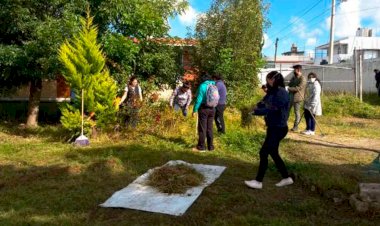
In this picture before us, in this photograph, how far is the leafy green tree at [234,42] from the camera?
598 inches

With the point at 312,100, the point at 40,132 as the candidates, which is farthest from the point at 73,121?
the point at 312,100

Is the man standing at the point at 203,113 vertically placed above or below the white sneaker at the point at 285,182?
above

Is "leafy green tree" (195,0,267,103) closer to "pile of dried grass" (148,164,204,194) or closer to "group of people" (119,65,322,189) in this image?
"group of people" (119,65,322,189)

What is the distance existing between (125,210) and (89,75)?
15.8 feet

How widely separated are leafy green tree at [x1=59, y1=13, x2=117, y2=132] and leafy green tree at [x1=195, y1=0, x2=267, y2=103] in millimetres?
6303

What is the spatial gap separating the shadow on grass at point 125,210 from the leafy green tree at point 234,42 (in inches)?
304

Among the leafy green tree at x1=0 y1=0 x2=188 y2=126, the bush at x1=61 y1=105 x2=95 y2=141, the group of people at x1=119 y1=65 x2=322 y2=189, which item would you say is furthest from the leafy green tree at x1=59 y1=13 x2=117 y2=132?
the leafy green tree at x1=0 y1=0 x2=188 y2=126

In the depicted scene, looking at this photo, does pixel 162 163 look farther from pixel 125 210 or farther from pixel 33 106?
pixel 33 106

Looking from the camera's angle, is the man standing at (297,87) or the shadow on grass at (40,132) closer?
the shadow on grass at (40,132)

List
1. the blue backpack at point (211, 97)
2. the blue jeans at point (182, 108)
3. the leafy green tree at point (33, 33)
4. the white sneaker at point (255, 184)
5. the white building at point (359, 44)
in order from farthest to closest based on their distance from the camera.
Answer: the white building at point (359, 44), the blue jeans at point (182, 108), the leafy green tree at point (33, 33), the blue backpack at point (211, 97), the white sneaker at point (255, 184)

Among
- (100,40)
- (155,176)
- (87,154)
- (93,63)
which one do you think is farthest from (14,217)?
(100,40)

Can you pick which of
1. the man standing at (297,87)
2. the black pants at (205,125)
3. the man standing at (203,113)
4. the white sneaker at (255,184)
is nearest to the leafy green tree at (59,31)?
the man standing at (203,113)

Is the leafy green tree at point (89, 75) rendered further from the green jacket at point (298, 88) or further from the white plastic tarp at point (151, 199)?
the green jacket at point (298, 88)

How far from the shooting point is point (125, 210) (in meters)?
5.22
